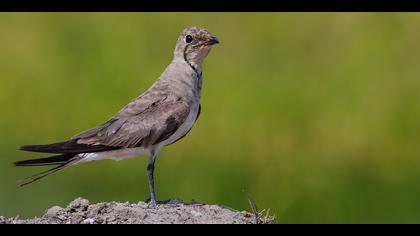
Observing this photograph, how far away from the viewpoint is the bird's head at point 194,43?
39.6ft

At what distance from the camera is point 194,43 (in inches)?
475

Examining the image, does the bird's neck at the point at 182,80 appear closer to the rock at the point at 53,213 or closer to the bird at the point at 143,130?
the bird at the point at 143,130

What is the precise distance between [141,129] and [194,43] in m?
1.22

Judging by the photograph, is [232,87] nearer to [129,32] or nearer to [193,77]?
[129,32]

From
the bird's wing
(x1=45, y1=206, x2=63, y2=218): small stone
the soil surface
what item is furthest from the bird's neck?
(x1=45, y1=206, x2=63, y2=218): small stone

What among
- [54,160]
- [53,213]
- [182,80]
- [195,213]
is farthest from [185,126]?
[53,213]

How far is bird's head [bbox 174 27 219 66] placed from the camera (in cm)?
1206

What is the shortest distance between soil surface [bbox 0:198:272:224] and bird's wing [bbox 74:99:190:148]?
0.97 metres

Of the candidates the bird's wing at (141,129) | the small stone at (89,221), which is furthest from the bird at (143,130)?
the small stone at (89,221)

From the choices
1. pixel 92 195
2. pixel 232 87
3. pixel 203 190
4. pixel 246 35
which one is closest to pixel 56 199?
pixel 92 195

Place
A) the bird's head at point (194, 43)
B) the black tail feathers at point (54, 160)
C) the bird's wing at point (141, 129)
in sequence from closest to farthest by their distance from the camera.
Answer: the black tail feathers at point (54, 160) < the bird's wing at point (141, 129) < the bird's head at point (194, 43)
